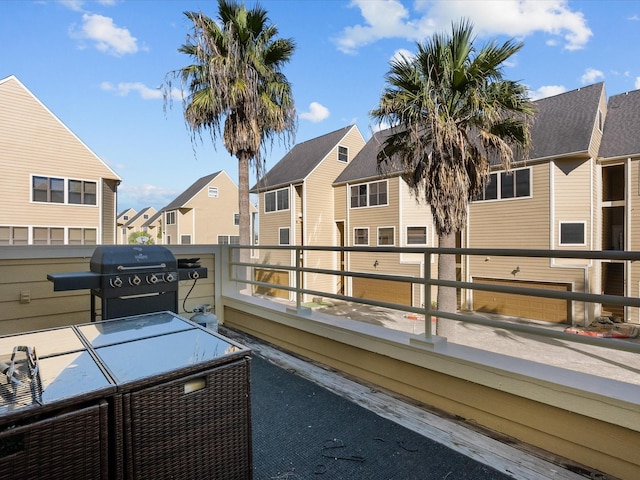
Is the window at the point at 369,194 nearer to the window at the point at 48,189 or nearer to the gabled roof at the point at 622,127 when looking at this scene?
the gabled roof at the point at 622,127

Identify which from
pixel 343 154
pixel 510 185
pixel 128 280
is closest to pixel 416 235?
pixel 510 185

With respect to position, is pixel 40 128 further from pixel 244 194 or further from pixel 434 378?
pixel 434 378

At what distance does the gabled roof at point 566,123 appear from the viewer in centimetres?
1159

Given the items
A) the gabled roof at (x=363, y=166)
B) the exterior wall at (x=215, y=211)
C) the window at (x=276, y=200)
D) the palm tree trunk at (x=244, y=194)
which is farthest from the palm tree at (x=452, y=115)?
the exterior wall at (x=215, y=211)

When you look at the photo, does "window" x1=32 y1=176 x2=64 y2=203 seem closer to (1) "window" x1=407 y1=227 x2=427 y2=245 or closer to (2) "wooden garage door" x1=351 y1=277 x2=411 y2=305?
(2) "wooden garage door" x1=351 y1=277 x2=411 y2=305

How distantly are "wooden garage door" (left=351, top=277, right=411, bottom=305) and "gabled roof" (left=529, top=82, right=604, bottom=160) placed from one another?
7.20m

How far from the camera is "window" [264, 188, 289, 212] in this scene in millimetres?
18172

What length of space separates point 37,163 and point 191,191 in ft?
43.2

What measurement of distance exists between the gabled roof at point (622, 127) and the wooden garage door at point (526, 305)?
192 inches

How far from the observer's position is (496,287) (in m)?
2.13

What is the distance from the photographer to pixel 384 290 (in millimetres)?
16062

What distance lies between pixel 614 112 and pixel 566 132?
2.83 meters

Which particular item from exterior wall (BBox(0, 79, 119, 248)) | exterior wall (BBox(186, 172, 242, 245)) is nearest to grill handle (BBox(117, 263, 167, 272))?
exterior wall (BBox(0, 79, 119, 248))

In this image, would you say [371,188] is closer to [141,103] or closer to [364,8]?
[364,8]
